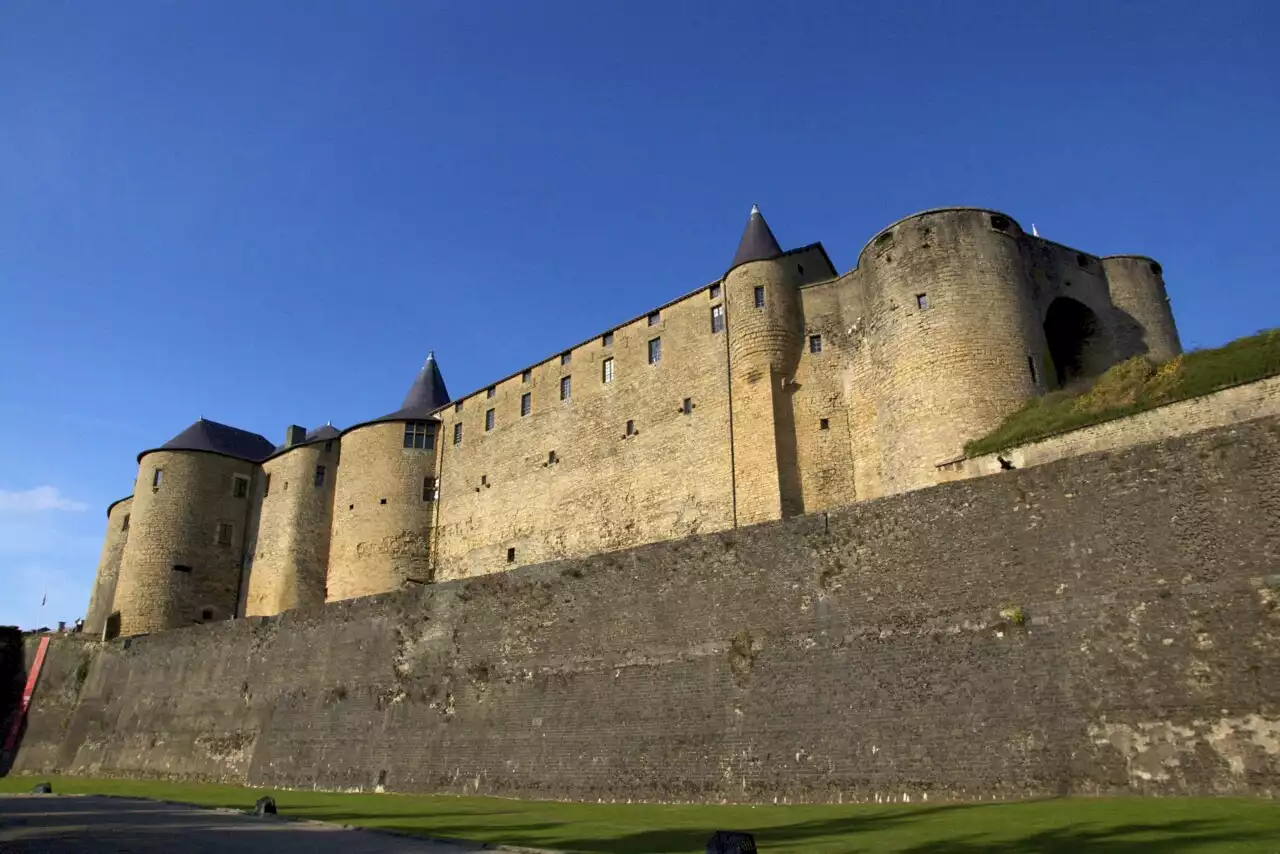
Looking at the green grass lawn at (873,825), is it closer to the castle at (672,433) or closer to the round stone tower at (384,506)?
the castle at (672,433)

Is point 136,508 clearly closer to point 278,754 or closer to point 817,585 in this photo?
point 278,754

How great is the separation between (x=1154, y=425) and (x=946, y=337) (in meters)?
6.14

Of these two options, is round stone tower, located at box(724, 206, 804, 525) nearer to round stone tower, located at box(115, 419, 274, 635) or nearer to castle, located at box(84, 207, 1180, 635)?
castle, located at box(84, 207, 1180, 635)

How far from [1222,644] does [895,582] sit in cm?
477

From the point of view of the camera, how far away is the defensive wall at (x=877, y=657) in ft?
38.6

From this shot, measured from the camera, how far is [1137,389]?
20.1 m

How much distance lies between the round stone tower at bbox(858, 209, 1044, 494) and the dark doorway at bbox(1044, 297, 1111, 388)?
359 centimetres

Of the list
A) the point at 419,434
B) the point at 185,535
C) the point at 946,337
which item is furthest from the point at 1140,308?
the point at 185,535

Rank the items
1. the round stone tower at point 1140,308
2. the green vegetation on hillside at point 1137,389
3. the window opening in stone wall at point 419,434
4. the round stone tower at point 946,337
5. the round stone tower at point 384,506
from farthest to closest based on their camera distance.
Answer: the window opening in stone wall at point 419,434, the round stone tower at point 384,506, the round stone tower at point 1140,308, the round stone tower at point 946,337, the green vegetation on hillside at point 1137,389

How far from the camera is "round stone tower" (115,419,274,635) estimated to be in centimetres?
3950

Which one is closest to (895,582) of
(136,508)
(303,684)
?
(303,684)

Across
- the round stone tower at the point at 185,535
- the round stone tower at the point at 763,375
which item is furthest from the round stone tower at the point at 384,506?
the round stone tower at the point at 763,375

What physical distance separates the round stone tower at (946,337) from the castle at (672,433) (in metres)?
0.06

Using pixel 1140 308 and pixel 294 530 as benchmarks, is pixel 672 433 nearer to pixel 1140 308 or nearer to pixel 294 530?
pixel 1140 308
